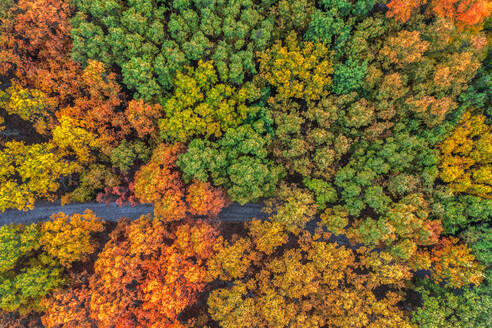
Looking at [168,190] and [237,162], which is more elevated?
[237,162]

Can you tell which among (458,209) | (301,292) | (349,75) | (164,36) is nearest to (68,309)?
(301,292)

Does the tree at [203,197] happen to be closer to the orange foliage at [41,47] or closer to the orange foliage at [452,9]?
the orange foliage at [41,47]

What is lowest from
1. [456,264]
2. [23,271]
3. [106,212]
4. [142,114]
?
[23,271]

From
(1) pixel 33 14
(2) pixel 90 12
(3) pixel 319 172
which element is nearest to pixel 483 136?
(3) pixel 319 172

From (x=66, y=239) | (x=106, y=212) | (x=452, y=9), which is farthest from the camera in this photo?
(x=106, y=212)

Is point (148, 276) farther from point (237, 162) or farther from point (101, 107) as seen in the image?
point (101, 107)

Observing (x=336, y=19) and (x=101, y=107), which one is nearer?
(x=336, y=19)

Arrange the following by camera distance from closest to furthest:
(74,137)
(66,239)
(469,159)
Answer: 1. (469,159)
2. (74,137)
3. (66,239)
